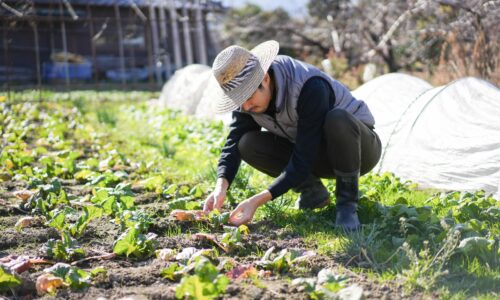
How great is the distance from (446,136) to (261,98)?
1982mm

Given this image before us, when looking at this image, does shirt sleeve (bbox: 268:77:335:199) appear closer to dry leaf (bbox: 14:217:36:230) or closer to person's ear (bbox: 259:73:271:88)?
person's ear (bbox: 259:73:271:88)

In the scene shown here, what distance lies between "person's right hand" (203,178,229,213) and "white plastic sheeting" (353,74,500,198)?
1.79 metres

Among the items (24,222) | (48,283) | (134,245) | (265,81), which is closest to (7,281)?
(48,283)

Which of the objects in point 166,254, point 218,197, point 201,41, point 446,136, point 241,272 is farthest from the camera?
point 201,41

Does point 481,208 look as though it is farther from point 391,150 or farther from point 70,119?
point 70,119

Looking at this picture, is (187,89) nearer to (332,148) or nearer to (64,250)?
(332,148)

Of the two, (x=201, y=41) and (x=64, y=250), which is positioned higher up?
(x=201, y=41)

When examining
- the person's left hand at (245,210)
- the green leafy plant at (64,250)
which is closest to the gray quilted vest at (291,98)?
the person's left hand at (245,210)

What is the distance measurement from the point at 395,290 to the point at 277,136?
1.60 m

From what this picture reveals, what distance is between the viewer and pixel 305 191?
12.9ft

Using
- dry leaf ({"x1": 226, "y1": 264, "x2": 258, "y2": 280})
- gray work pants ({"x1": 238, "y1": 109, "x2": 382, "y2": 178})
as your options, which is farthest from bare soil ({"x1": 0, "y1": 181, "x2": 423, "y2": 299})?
gray work pants ({"x1": 238, "y1": 109, "x2": 382, "y2": 178})

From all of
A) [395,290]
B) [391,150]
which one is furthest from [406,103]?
[395,290]

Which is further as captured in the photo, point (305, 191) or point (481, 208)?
point (305, 191)

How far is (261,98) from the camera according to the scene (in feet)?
11.0
